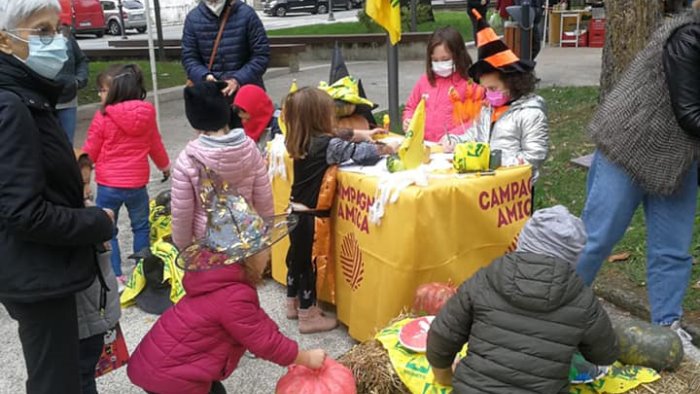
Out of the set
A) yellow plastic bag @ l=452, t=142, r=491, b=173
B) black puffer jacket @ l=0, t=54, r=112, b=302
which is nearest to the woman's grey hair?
black puffer jacket @ l=0, t=54, r=112, b=302

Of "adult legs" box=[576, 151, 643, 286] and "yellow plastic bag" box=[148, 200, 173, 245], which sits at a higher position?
"adult legs" box=[576, 151, 643, 286]

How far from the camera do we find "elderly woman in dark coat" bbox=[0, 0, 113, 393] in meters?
2.20

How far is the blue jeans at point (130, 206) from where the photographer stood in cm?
452

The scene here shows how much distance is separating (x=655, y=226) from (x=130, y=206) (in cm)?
315

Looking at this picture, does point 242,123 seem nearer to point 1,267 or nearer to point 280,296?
point 280,296

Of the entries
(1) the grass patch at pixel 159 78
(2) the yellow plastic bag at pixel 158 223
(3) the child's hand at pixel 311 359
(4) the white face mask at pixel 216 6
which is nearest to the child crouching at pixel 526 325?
(3) the child's hand at pixel 311 359

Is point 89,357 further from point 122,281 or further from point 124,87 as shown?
point 124,87

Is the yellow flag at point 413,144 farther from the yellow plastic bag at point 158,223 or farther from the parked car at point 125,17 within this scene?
the parked car at point 125,17

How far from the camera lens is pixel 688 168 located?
3100 millimetres

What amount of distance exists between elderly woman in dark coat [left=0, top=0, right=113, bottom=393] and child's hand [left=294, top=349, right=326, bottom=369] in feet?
2.66

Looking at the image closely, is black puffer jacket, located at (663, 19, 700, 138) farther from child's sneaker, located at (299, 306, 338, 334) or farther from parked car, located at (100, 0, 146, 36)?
parked car, located at (100, 0, 146, 36)

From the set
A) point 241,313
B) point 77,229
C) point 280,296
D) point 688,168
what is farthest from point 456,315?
point 280,296

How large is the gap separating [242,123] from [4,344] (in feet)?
6.45

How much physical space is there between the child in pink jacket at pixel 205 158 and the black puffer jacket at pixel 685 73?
6.31ft
